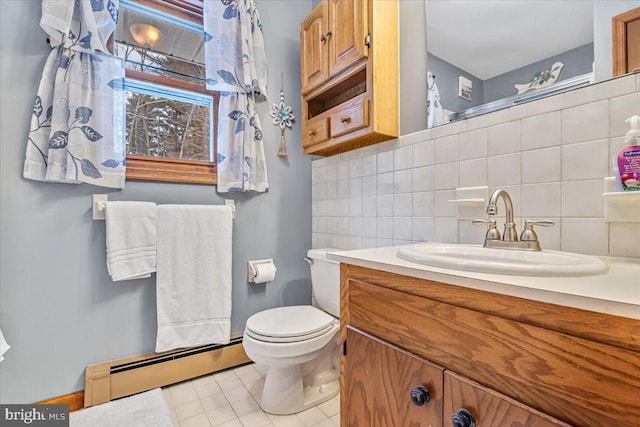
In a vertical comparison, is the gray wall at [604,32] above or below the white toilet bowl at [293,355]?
above

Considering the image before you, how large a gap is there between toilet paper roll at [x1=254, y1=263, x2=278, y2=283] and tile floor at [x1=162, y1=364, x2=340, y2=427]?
52 cm

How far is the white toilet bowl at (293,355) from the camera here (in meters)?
1.24

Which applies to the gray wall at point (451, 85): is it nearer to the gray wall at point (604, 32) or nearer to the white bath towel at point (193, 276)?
the gray wall at point (604, 32)

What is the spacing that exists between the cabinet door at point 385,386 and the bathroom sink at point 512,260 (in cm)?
24

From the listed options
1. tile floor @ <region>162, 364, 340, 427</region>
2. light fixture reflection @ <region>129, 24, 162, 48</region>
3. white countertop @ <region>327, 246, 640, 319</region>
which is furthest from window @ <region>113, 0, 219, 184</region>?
white countertop @ <region>327, 246, 640, 319</region>

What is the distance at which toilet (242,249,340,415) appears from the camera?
124 cm

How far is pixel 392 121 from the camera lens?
1359 millimetres

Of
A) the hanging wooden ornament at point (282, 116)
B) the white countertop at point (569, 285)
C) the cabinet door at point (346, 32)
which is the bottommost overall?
the white countertop at point (569, 285)

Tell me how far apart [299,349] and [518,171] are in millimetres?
1078

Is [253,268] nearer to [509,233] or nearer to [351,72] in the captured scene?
[351,72]

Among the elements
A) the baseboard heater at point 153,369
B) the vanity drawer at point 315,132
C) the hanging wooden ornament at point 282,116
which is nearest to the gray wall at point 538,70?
the vanity drawer at point 315,132

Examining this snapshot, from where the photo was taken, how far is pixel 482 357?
1.90 feet

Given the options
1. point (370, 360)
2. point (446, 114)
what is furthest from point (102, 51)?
point (370, 360)

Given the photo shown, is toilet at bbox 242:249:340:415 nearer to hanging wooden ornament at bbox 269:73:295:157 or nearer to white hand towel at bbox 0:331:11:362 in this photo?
hanging wooden ornament at bbox 269:73:295:157
